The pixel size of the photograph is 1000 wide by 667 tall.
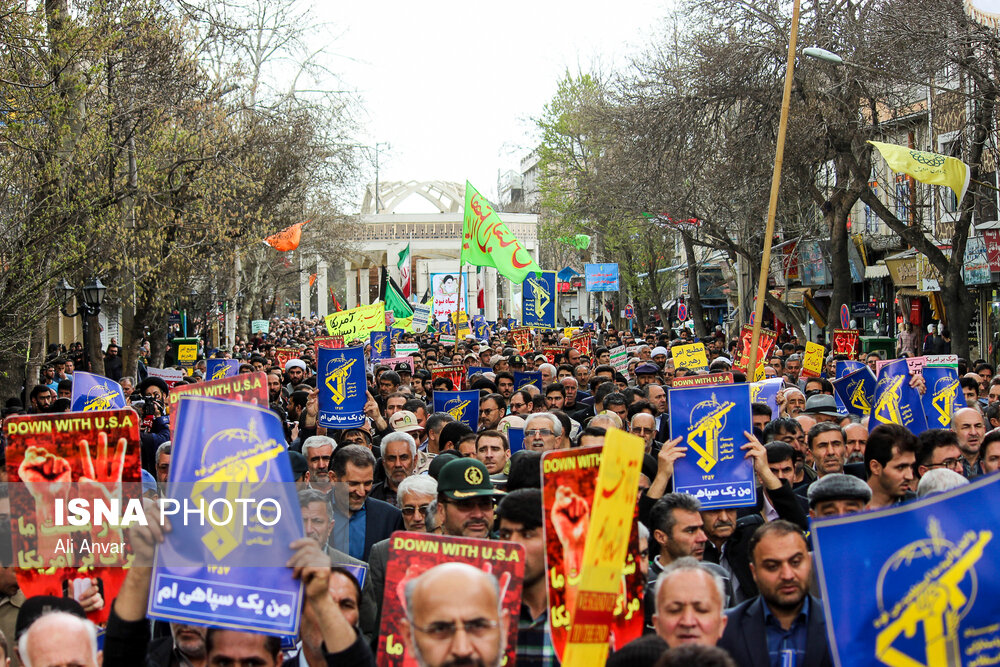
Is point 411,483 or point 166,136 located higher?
point 166,136

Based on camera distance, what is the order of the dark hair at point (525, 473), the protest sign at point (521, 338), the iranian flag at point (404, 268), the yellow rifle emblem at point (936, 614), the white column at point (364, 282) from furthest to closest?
the white column at point (364, 282) → the iranian flag at point (404, 268) → the protest sign at point (521, 338) → the dark hair at point (525, 473) → the yellow rifle emblem at point (936, 614)

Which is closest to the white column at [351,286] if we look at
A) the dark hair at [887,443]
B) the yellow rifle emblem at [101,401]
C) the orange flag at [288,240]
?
the orange flag at [288,240]

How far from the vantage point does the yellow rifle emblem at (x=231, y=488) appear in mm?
3605

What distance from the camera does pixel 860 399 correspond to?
11.4m

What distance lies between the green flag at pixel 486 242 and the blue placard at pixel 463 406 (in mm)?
8418

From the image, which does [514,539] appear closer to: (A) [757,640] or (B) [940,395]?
(A) [757,640]

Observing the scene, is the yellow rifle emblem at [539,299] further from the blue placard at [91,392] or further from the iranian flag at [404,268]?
the blue placard at [91,392]

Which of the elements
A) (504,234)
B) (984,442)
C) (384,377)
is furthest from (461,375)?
(984,442)

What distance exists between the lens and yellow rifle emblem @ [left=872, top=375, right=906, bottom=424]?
9.84m

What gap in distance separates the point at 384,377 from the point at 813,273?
2656 cm

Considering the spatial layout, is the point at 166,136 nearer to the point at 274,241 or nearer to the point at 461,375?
the point at 461,375

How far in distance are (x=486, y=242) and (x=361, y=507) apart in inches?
545

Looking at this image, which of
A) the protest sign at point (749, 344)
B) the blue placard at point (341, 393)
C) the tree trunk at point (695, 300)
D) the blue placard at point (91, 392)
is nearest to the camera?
the blue placard at point (91, 392)

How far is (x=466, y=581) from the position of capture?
10.9 ft
